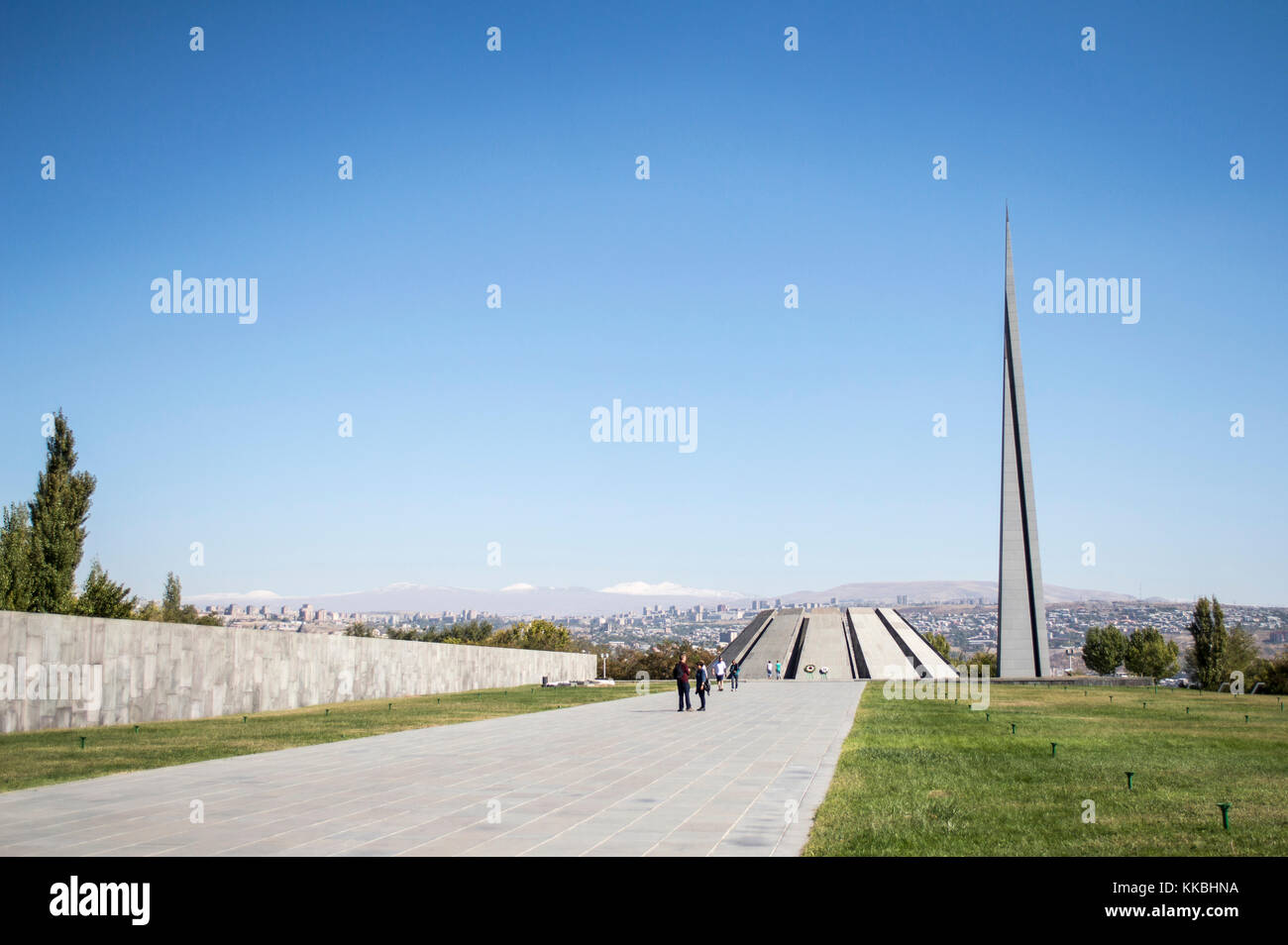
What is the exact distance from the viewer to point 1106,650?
84.8 metres

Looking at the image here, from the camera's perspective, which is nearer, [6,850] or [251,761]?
[6,850]

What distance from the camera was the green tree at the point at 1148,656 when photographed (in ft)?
→ 259

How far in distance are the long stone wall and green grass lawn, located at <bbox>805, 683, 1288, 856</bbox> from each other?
49.9ft

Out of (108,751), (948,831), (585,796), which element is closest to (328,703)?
(108,751)

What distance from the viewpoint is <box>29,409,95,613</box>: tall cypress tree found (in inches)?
1362

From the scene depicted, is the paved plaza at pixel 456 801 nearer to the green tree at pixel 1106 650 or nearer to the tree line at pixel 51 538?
the tree line at pixel 51 538

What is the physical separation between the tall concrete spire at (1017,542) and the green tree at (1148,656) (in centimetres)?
2926

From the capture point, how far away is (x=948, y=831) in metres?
7.50

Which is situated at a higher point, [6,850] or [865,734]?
[6,850]

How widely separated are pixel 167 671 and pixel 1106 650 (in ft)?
275
